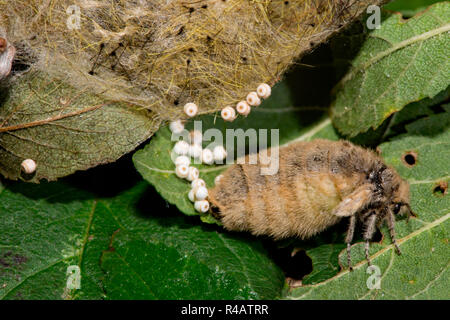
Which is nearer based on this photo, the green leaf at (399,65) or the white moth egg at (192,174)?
the green leaf at (399,65)

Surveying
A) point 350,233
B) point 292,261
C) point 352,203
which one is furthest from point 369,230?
point 292,261

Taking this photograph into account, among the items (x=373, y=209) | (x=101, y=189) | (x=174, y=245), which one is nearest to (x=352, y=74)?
(x=373, y=209)

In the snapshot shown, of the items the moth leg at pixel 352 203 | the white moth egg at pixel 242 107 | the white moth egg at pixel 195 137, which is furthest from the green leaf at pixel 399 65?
the white moth egg at pixel 195 137

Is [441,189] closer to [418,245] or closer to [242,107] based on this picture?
[418,245]

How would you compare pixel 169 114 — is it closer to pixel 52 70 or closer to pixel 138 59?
pixel 138 59

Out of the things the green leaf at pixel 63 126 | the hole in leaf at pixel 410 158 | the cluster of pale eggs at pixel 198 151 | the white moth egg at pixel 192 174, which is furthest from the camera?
the hole in leaf at pixel 410 158

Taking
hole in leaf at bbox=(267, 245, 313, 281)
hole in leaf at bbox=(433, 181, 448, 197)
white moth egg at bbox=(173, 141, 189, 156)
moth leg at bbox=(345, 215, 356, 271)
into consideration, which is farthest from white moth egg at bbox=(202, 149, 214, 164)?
hole in leaf at bbox=(433, 181, 448, 197)

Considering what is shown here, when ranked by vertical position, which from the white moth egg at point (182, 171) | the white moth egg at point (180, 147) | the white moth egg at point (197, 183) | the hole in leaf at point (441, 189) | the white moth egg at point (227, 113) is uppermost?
the white moth egg at point (227, 113)

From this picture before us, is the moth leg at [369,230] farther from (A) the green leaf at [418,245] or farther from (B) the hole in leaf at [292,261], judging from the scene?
(B) the hole in leaf at [292,261]
